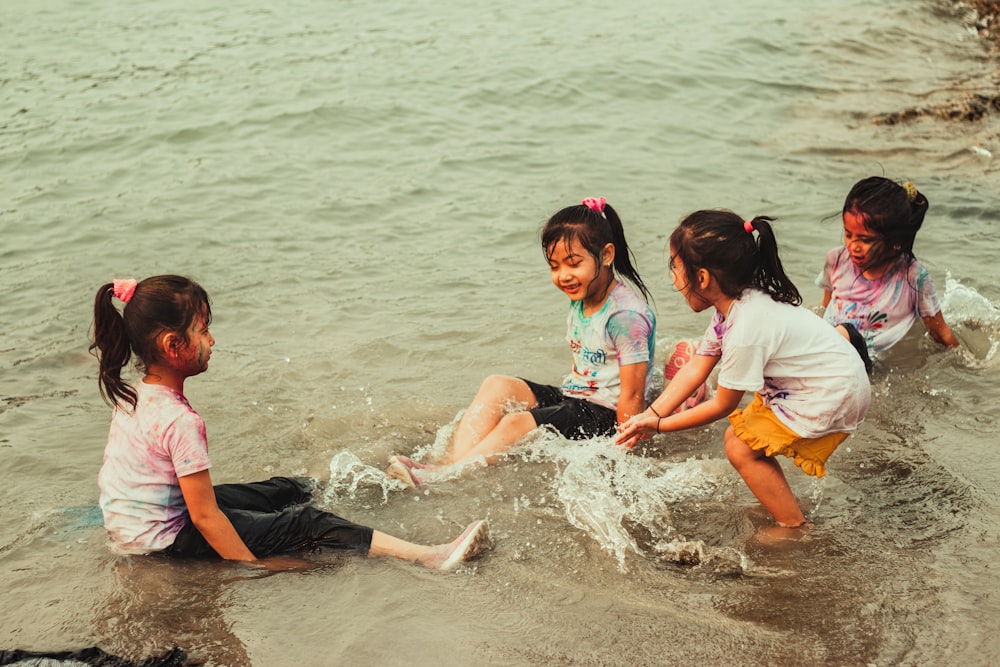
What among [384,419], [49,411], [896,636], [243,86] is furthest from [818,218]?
[243,86]

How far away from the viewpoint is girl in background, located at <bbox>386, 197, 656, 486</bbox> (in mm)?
4352

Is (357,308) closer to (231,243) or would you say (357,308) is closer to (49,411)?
(231,243)

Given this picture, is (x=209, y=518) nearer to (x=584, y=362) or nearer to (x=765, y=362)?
(x=584, y=362)

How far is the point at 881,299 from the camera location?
5008mm

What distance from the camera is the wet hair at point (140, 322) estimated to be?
136 inches

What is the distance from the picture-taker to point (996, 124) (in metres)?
9.84

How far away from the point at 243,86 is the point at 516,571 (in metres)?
8.67

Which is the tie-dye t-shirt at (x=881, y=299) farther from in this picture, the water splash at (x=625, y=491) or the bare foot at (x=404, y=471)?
the bare foot at (x=404, y=471)

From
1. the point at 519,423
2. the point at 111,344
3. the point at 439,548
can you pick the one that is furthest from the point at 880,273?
the point at 111,344

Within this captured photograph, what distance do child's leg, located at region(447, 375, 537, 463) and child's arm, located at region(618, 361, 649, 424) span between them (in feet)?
1.44

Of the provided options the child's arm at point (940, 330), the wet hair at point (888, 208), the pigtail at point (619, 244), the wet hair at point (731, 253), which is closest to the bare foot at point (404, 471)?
the pigtail at point (619, 244)

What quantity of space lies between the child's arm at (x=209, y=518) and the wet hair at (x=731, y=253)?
191 cm

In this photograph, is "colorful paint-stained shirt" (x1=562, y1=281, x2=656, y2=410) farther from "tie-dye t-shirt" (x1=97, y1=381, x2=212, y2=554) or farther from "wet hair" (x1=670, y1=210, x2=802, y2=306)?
"tie-dye t-shirt" (x1=97, y1=381, x2=212, y2=554)

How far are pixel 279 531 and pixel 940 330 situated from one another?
3.52m
